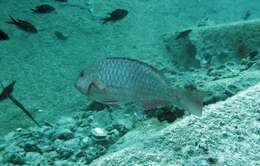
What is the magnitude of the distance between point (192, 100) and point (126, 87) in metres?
0.55

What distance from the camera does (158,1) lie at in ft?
29.5

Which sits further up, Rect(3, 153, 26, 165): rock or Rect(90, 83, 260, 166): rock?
Rect(90, 83, 260, 166): rock

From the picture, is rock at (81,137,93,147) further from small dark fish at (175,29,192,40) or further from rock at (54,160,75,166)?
small dark fish at (175,29,192,40)

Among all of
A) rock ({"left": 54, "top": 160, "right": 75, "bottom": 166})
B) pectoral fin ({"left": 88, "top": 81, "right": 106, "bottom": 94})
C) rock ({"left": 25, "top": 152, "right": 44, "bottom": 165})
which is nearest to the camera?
pectoral fin ({"left": 88, "top": 81, "right": 106, "bottom": 94})

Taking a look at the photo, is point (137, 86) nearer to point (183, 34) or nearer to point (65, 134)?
point (65, 134)

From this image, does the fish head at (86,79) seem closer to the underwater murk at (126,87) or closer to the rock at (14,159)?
the underwater murk at (126,87)

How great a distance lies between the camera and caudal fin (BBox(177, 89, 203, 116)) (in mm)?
2314

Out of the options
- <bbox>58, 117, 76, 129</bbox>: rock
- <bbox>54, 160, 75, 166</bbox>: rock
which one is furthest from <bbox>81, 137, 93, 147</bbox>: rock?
<bbox>58, 117, 76, 129</bbox>: rock

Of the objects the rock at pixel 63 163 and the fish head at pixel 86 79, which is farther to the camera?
the rock at pixel 63 163

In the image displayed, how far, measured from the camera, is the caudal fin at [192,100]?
91.1 inches

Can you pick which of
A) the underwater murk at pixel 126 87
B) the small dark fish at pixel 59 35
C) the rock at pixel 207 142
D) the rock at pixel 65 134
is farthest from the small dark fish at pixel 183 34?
the rock at pixel 207 142

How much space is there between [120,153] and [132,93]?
0.59m

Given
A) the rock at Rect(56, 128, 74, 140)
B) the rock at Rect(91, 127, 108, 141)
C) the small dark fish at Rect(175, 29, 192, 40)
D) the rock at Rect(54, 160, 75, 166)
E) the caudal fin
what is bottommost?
the rock at Rect(56, 128, 74, 140)

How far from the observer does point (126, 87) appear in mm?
2693
